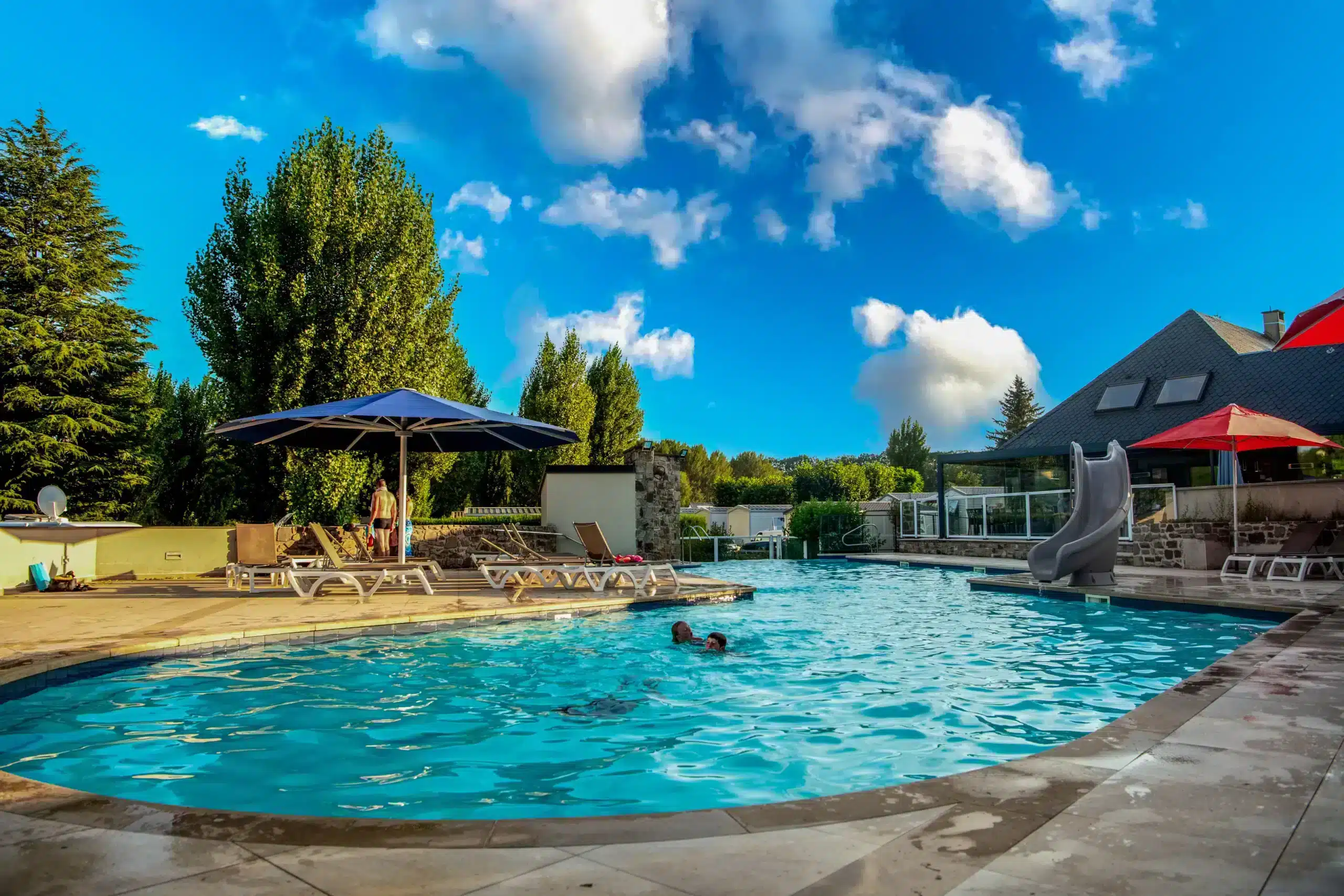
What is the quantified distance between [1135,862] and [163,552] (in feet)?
48.1

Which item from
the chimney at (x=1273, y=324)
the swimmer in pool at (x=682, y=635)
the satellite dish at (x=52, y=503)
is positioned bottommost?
the swimmer in pool at (x=682, y=635)

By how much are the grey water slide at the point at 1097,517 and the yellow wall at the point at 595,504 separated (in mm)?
8480

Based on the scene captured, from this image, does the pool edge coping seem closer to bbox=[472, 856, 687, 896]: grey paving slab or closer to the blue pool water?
bbox=[472, 856, 687, 896]: grey paving slab

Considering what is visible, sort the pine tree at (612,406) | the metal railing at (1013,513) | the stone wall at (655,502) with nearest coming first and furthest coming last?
the metal railing at (1013,513), the stone wall at (655,502), the pine tree at (612,406)

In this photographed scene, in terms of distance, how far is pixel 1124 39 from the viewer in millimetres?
20531

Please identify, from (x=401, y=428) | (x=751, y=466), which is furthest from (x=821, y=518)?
(x=751, y=466)

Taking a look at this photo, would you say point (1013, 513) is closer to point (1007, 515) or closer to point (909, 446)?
point (1007, 515)

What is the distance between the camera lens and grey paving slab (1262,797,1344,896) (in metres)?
1.91

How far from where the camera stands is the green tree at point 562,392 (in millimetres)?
31844

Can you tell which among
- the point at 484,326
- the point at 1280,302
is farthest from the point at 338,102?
the point at 1280,302

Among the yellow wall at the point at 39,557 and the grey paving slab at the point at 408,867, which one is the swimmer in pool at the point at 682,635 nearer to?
the grey paving slab at the point at 408,867

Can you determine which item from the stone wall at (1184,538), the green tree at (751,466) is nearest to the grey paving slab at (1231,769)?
the stone wall at (1184,538)

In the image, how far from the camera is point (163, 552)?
42.9ft

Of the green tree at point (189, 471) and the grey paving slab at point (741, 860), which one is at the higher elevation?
the green tree at point (189, 471)
